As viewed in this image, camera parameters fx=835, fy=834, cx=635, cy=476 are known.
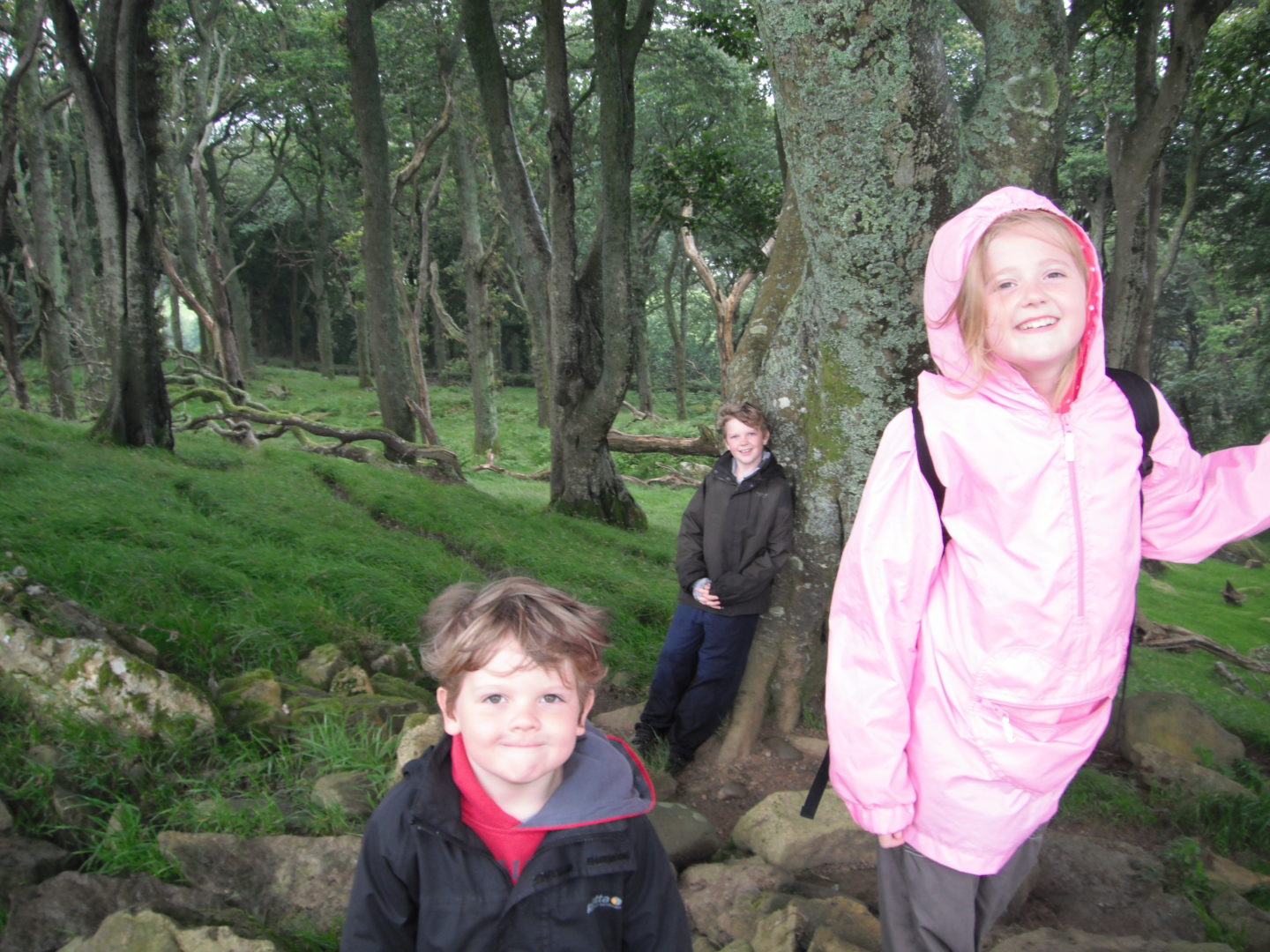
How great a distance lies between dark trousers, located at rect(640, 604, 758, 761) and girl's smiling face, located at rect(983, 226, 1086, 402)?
91.3 inches

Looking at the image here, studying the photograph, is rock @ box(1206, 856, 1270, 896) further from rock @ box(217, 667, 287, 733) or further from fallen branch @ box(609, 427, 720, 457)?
fallen branch @ box(609, 427, 720, 457)

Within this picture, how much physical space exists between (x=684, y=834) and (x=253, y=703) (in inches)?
76.5

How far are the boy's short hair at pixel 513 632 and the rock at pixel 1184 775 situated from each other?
3834 millimetres

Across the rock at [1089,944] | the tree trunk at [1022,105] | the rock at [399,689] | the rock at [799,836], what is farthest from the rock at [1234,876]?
the rock at [399,689]

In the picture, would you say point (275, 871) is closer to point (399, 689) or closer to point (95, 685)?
point (95, 685)

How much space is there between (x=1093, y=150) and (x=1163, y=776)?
1665 cm

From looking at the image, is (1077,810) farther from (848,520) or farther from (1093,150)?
(1093,150)

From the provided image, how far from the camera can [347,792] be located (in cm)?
316

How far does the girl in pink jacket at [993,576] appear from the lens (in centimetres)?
192

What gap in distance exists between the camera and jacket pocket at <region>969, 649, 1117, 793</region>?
190 cm

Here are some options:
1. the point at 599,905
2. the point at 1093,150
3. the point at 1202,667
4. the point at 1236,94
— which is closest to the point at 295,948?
the point at 599,905

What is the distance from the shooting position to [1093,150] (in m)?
17.2

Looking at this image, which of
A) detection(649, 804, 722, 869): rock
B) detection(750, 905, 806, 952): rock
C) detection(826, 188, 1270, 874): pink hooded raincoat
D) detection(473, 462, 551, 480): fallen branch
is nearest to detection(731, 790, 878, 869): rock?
detection(649, 804, 722, 869): rock

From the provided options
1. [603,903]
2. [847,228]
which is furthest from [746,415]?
[603,903]
